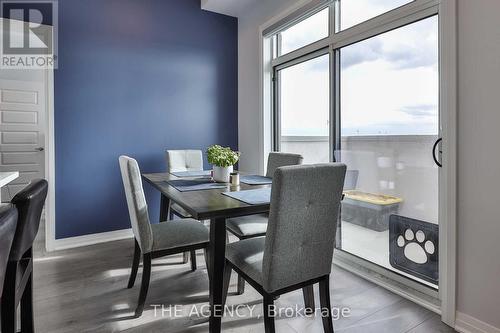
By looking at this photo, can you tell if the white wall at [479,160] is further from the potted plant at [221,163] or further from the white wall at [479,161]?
the potted plant at [221,163]

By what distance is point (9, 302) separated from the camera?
3.31 ft

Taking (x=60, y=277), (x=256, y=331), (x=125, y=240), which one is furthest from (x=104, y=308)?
(x=125, y=240)

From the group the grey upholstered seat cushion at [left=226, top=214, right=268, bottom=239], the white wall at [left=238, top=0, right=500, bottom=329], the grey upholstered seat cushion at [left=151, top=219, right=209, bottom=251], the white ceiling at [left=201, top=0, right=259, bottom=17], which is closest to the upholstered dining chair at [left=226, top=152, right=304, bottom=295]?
the grey upholstered seat cushion at [left=226, top=214, right=268, bottom=239]

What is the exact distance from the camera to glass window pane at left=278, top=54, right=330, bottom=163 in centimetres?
267

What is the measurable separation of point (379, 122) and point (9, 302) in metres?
2.35

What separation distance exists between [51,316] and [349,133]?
8.11 ft

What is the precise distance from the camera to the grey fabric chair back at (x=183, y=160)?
291 centimetres

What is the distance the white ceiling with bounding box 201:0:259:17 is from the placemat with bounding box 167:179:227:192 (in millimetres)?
2387

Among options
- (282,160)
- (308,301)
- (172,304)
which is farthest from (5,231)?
(282,160)

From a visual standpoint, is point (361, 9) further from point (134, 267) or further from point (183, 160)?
point (134, 267)

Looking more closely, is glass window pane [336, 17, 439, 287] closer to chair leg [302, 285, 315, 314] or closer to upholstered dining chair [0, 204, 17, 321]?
chair leg [302, 285, 315, 314]

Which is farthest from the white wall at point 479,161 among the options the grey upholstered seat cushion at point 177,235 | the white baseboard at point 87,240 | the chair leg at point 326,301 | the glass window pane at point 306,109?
the white baseboard at point 87,240

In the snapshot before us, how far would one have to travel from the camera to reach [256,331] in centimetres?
157

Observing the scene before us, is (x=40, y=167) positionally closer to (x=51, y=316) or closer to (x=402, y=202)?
(x=51, y=316)
